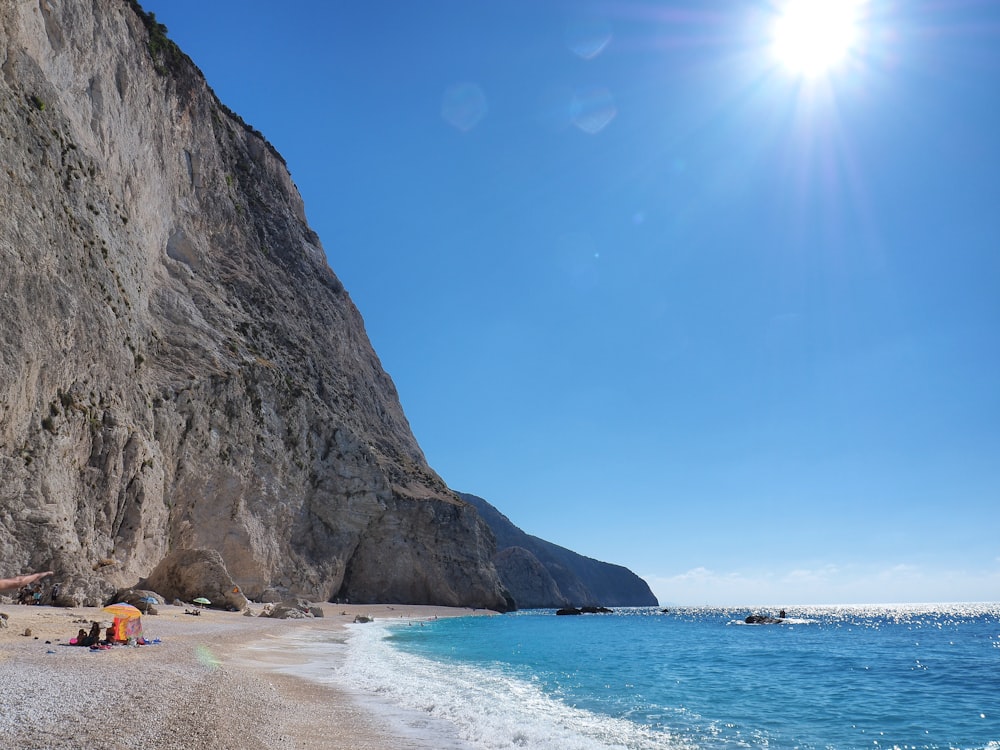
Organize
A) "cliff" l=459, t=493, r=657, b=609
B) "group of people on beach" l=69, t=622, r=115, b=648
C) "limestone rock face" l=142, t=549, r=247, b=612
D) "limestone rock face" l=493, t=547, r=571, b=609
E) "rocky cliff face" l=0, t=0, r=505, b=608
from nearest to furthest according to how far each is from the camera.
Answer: "group of people on beach" l=69, t=622, r=115, b=648 → "rocky cliff face" l=0, t=0, r=505, b=608 → "limestone rock face" l=142, t=549, r=247, b=612 → "limestone rock face" l=493, t=547, r=571, b=609 → "cliff" l=459, t=493, r=657, b=609

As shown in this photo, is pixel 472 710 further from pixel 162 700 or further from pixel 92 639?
pixel 92 639

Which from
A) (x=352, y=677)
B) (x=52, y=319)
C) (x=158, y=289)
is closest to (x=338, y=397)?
(x=158, y=289)

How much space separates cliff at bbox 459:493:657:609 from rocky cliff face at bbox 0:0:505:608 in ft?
163

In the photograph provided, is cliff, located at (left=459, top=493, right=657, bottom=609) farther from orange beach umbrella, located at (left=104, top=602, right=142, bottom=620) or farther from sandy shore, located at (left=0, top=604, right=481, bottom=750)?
sandy shore, located at (left=0, top=604, right=481, bottom=750)

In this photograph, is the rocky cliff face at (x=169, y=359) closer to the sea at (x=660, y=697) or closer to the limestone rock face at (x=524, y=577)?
the sea at (x=660, y=697)

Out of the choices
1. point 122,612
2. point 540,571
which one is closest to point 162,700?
point 122,612

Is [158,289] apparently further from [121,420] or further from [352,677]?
[352,677]

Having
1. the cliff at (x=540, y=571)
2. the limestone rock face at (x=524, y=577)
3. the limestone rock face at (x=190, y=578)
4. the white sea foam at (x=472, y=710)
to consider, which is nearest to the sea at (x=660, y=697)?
the white sea foam at (x=472, y=710)

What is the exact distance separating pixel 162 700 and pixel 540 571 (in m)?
133

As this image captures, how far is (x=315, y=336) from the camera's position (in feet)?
219

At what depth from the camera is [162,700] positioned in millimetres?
9086

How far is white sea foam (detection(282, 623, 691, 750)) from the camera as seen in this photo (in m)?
10.2

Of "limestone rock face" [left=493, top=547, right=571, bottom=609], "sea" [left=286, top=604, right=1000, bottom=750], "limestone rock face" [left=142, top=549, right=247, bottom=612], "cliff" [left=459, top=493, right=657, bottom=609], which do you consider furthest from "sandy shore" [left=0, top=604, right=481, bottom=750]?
"limestone rock face" [left=493, top=547, right=571, bottom=609]

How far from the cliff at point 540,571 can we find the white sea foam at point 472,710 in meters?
87.5
